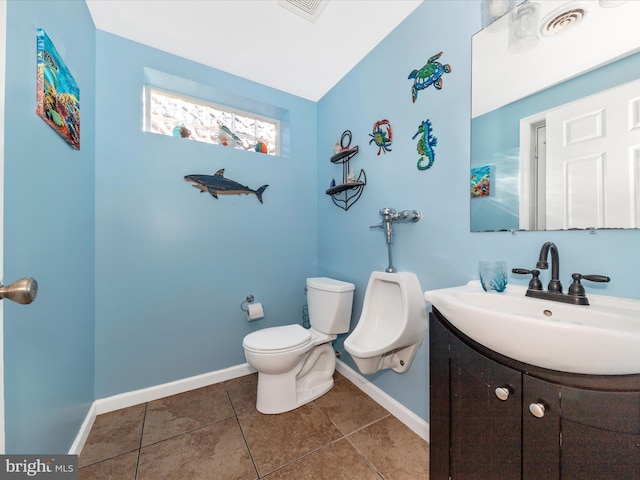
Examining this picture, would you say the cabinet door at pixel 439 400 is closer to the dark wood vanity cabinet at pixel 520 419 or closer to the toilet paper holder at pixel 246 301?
the dark wood vanity cabinet at pixel 520 419

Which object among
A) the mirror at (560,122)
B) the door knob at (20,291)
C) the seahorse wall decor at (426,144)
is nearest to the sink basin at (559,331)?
the mirror at (560,122)

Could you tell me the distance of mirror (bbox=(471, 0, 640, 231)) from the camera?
2.62 feet

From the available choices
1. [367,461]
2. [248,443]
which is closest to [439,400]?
[367,461]

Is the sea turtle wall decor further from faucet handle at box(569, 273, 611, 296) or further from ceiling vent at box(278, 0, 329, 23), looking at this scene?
faucet handle at box(569, 273, 611, 296)

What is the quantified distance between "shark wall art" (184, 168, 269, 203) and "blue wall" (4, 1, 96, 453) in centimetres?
56

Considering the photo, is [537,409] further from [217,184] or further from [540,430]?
[217,184]

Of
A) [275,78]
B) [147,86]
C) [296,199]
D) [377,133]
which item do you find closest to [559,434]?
[377,133]

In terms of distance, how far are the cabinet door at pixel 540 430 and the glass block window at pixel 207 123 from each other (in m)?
2.16

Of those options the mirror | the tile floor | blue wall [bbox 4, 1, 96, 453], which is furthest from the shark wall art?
the mirror

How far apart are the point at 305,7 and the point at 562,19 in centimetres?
117

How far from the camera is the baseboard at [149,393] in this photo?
53.9 inches

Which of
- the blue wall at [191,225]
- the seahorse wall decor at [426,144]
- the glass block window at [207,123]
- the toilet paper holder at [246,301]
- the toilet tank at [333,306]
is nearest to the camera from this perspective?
the blue wall at [191,225]

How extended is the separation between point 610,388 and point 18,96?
181 cm

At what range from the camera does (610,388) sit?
560 millimetres
